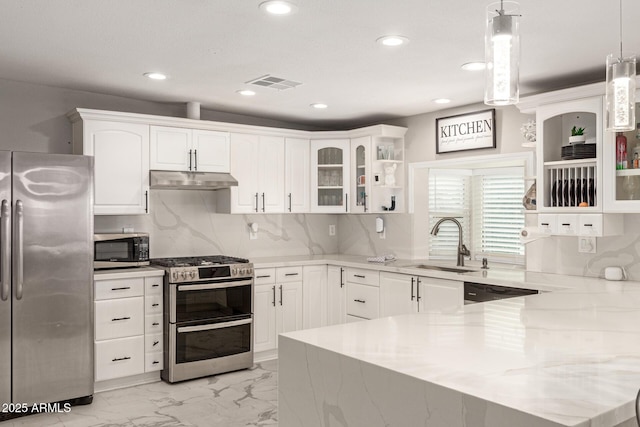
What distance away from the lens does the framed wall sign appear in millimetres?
4797

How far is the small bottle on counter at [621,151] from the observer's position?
3592 mm

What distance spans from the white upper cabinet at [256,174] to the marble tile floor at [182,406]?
1.63m

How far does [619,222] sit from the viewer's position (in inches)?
152

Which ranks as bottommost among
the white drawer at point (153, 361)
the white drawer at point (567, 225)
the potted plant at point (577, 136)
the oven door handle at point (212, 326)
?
the white drawer at point (153, 361)

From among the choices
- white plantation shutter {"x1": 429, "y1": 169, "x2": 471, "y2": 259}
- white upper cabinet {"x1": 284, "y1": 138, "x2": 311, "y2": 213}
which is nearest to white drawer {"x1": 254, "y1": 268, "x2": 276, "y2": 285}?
white upper cabinet {"x1": 284, "y1": 138, "x2": 311, "y2": 213}

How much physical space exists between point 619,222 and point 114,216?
13.2ft

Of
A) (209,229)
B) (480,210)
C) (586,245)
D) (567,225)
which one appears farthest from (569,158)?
(209,229)

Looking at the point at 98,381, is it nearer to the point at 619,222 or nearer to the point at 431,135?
the point at 431,135

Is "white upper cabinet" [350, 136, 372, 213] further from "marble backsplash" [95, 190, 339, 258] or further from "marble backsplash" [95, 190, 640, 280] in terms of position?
"marble backsplash" [95, 190, 339, 258]

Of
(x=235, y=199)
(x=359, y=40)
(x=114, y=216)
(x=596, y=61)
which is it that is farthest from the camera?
(x=235, y=199)

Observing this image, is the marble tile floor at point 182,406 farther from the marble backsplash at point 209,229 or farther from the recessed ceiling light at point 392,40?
the recessed ceiling light at point 392,40

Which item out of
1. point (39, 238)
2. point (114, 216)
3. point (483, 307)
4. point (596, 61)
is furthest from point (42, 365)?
point (596, 61)

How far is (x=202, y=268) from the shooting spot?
457cm

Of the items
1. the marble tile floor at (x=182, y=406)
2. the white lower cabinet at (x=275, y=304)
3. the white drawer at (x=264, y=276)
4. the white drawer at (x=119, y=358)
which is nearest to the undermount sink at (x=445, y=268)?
the white lower cabinet at (x=275, y=304)
